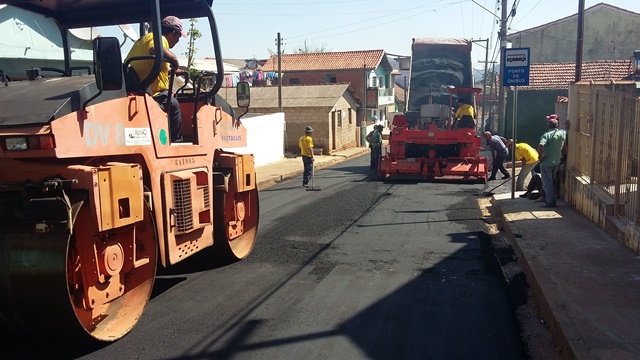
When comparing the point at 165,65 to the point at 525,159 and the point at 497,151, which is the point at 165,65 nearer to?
the point at 525,159

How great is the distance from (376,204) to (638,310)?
22.1 ft

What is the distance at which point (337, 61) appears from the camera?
151ft

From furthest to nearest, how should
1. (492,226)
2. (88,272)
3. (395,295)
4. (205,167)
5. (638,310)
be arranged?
(492,226) → (205,167) → (395,295) → (638,310) → (88,272)

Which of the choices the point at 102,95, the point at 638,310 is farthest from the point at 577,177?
the point at 102,95

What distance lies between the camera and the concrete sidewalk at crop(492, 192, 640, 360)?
4.10 m

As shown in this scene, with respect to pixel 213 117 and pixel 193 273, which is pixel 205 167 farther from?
pixel 193 273

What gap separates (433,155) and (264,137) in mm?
7851

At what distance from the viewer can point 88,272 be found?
4242 millimetres

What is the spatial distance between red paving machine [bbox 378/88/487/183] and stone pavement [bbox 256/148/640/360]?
17.0 ft

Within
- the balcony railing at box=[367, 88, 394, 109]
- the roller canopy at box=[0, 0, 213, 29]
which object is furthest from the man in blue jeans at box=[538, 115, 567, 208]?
the balcony railing at box=[367, 88, 394, 109]

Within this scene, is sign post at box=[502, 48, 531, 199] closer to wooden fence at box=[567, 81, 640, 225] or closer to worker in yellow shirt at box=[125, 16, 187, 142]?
wooden fence at box=[567, 81, 640, 225]

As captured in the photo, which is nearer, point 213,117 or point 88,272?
point 88,272

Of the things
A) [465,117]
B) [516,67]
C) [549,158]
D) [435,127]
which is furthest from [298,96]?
[549,158]

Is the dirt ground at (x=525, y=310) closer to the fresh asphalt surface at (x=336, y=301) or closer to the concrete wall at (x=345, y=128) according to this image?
the fresh asphalt surface at (x=336, y=301)
